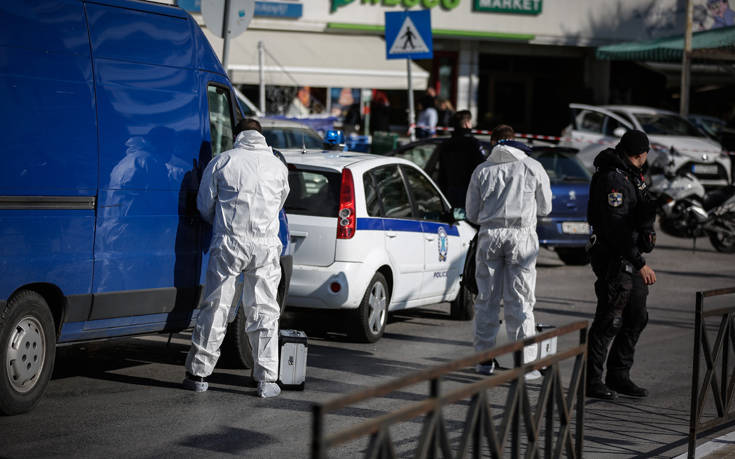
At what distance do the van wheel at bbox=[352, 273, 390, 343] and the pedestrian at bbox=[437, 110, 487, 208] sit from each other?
2036 mm

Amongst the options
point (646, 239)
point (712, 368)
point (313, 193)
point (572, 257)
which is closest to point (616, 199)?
point (646, 239)

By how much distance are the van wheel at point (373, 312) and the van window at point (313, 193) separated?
750 mm

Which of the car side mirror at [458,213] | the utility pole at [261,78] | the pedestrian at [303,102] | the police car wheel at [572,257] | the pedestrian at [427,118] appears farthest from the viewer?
the pedestrian at [303,102]

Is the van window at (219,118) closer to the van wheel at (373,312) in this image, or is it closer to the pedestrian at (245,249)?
the pedestrian at (245,249)

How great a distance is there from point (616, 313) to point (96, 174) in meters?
3.67

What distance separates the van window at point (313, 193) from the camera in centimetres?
942

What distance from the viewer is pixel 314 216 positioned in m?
9.43

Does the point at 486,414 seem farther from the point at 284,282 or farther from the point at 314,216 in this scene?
the point at 314,216

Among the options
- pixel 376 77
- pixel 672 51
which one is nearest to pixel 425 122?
pixel 376 77

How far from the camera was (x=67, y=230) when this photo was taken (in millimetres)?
6742

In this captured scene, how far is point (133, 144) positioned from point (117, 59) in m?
0.56

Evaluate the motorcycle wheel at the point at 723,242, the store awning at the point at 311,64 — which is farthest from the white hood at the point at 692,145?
the store awning at the point at 311,64

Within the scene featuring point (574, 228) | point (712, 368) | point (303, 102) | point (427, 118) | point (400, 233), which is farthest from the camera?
point (303, 102)

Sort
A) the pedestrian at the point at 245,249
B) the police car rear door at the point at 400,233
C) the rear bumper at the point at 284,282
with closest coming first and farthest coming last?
the pedestrian at the point at 245,249, the rear bumper at the point at 284,282, the police car rear door at the point at 400,233
